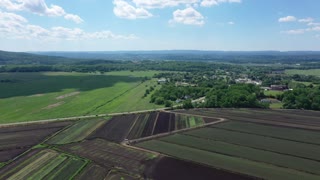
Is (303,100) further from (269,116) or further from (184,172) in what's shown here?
(184,172)

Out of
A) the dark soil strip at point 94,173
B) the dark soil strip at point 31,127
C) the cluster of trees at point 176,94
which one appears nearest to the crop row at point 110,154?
the dark soil strip at point 94,173

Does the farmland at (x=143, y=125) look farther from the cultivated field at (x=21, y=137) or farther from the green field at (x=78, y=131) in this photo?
the cultivated field at (x=21, y=137)

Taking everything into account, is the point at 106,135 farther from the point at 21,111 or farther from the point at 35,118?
the point at 21,111

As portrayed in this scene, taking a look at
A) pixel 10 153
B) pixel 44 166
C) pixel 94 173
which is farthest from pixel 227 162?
pixel 10 153

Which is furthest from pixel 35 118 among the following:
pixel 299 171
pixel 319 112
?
pixel 319 112

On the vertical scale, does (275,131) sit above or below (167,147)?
above
